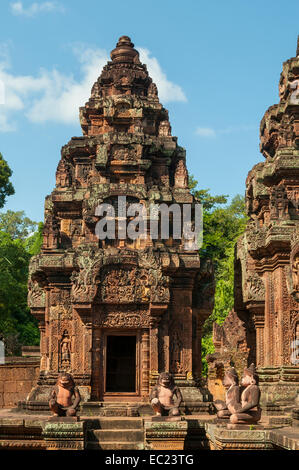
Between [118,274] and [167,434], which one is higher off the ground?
[118,274]

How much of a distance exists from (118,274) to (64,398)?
152 inches

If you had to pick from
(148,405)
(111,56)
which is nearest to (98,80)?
(111,56)

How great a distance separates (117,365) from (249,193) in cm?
588

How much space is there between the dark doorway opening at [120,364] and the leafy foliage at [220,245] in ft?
35.7

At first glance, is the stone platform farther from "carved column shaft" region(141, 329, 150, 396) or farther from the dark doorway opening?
the dark doorway opening

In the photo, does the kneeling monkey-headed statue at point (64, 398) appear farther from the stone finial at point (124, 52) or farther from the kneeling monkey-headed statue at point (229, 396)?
the stone finial at point (124, 52)

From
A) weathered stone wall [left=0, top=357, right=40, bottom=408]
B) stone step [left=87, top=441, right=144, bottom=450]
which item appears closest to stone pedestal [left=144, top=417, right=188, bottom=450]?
stone step [left=87, top=441, right=144, bottom=450]

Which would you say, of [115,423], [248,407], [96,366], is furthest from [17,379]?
→ [248,407]

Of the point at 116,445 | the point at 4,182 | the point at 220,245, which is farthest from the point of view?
the point at 220,245

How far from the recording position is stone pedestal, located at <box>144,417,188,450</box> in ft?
38.0

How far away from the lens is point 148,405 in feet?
47.0

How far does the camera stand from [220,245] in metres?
33.5

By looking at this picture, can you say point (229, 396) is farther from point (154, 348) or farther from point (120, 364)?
point (120, 364)

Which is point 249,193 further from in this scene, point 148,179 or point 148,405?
point 148,405
